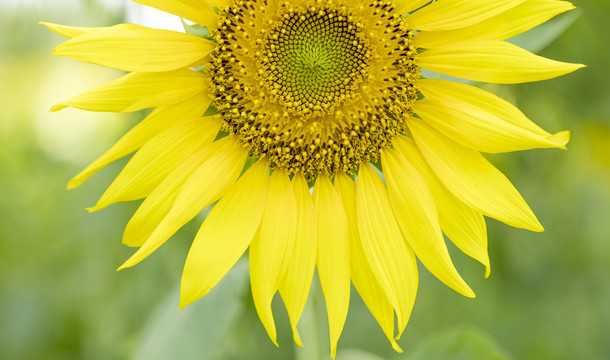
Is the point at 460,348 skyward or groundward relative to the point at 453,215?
groundward

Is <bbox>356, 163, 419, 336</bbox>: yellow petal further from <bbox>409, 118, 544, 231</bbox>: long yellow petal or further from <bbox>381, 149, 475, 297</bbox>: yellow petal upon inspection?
<bbox>409, 118, 544, 231</bbox>: long yellow petal

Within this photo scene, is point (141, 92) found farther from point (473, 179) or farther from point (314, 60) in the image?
point (473, 179)

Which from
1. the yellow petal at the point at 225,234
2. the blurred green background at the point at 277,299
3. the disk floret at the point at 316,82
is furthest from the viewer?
the blurred green background at the point at 277,299

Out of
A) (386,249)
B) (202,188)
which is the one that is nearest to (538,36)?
(386,249)

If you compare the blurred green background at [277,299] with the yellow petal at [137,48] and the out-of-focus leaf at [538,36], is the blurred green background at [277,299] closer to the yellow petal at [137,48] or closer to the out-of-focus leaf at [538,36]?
the out-of-focus leaf at [538,36]

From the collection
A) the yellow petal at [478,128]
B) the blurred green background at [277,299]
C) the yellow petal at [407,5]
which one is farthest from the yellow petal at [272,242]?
the blurred green background at [277,299]

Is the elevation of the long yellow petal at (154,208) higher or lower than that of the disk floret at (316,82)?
lower
